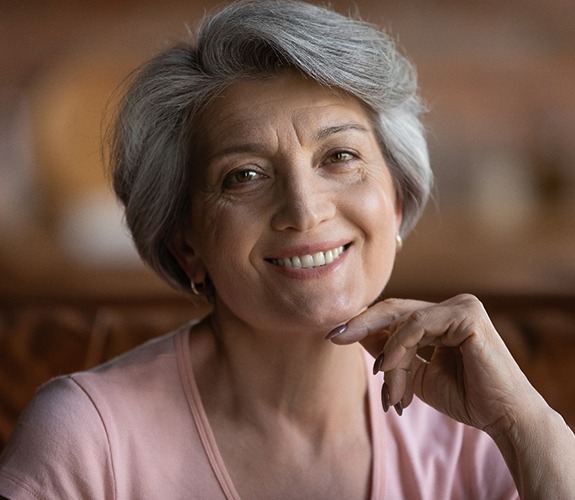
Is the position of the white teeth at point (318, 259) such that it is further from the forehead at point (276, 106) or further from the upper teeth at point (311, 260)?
the forehead at point (276, 106)

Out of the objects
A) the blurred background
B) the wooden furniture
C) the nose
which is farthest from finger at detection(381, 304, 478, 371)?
the blurred background

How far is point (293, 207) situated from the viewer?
163cm

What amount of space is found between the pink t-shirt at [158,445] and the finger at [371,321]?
283 millimetres

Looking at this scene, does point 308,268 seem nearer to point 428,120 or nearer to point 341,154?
point 341,154

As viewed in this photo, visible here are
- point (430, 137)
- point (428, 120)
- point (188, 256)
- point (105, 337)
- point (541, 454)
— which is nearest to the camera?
point (541, 454)

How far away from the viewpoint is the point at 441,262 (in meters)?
Result: 4.82

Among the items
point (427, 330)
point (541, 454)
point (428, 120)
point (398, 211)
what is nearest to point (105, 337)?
point (398, 211)

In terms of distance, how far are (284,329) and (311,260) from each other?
0.44 feet

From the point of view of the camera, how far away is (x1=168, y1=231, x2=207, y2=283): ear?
189 centimetres

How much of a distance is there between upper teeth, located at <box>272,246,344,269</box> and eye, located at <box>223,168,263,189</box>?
153 millimetres

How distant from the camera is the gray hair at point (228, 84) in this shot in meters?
1.68

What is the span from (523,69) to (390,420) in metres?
3.91

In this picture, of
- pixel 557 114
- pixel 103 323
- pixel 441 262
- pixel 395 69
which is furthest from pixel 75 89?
pixel 395 69

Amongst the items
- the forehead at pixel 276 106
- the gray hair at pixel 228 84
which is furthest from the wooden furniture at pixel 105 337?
the forehead at pixel 276 106
